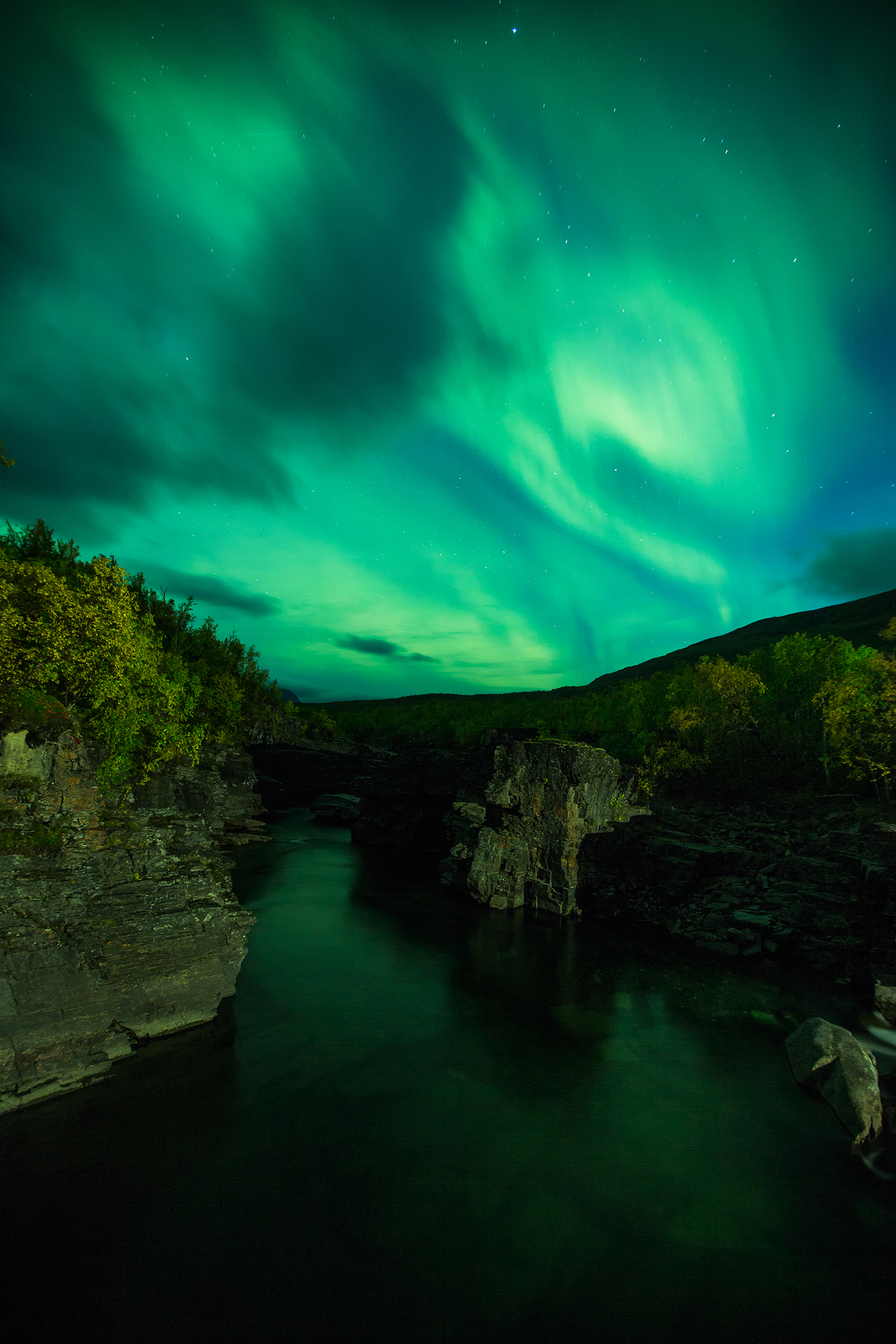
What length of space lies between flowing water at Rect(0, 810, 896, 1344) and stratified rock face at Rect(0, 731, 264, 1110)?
1.09 metres

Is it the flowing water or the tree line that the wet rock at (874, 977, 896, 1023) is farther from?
the tree line

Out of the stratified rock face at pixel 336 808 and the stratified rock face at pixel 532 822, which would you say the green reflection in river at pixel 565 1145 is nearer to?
the stratified rock face at pixel 532 822

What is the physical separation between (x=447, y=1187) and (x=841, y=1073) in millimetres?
13555

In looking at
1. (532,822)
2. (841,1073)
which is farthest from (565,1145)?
(532,822)

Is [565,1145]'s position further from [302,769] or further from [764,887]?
[302,769]

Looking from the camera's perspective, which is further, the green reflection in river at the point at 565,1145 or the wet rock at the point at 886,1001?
the wet rock at the point at 886,1001

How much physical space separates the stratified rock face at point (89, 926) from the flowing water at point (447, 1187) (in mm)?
1088

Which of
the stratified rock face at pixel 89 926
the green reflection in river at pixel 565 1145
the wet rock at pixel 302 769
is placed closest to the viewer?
the green reflection in river at pixel 565 1145

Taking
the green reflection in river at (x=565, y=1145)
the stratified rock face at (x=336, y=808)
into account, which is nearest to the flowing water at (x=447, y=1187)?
the green reflection in river at (x=565, y=1145)

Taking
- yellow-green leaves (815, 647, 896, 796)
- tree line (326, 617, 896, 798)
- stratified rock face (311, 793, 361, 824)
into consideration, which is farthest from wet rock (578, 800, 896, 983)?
stratified rock face (311, 793, 361, 824)

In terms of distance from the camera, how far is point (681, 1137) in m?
16.0

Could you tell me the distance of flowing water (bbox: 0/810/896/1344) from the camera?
1054 cm

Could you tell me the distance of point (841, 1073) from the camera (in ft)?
56.5

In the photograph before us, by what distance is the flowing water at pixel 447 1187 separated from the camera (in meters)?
10.5
